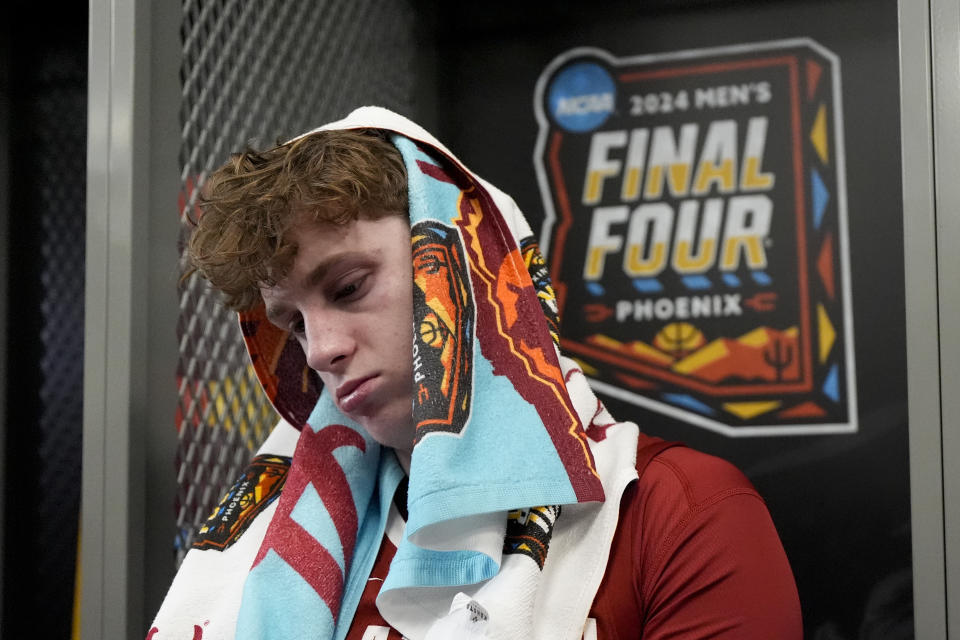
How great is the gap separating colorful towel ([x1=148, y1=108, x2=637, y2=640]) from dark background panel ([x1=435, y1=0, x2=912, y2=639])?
56cm

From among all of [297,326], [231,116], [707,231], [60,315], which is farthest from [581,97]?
[60,315]

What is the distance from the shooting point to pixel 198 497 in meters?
1.35

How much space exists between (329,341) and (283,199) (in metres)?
0.15

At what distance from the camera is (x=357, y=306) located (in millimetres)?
1048

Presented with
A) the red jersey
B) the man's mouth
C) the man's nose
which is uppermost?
the man's nose

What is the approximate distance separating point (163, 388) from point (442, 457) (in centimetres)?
46

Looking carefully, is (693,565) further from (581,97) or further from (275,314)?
(581,97)

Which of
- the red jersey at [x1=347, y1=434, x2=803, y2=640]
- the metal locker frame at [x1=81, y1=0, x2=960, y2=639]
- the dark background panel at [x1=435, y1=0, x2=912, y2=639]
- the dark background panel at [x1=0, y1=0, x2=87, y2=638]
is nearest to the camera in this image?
the red jersey at [x1=347, y1=434, x2=803, y2=640]

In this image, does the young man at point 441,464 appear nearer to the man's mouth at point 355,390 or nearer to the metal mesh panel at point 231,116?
the man's mouth at point 355,390

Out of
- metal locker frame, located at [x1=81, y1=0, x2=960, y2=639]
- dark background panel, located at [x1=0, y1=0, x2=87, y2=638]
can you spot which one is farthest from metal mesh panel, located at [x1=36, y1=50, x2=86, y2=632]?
metal locker frame, located at [x1=81, y1=0, x2=960, y2=639]

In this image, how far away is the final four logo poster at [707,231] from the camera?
5.17 ft

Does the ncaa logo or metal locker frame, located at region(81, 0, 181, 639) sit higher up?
the ncaa logo

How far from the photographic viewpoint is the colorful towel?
96cm

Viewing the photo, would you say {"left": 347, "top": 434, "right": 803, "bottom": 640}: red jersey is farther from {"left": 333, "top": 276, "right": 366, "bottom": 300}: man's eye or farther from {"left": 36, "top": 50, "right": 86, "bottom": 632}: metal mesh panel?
{"left": 36, "top": 50, "right": 86, "bottom": 632}: metal mesh panel
